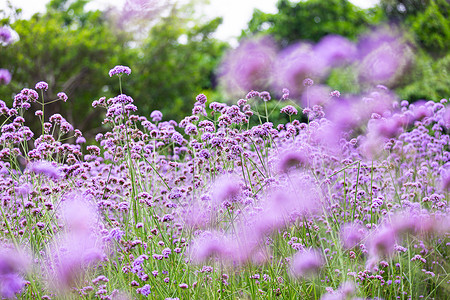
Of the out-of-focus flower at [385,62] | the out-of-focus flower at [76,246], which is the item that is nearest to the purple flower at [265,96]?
the out-of-focus flower at [76,246]

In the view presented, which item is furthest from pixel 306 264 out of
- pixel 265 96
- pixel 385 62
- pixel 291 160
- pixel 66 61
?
pixel 66 61

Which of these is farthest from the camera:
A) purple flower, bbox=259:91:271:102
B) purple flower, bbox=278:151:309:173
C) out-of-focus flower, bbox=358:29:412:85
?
out-of-focus flower, bbox=358:29:412:85

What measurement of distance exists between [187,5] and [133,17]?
2.41 metres

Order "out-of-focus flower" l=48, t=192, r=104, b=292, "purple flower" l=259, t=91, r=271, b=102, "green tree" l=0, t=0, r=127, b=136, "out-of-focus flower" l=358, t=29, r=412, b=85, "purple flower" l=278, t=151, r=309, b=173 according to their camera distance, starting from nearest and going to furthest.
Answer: "out-of-focus flower" l=48, t=192, r=104, b=292, "purple flower" l=278, t=151, r=309, b=173, "purple flower" l=259, t=91, r=271, b=102, "out-of-focus flower" l=358, t=29, r=412, b=85, "green tree" l=0, t=0, r=127, b=136

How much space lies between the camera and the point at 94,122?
14125 mm

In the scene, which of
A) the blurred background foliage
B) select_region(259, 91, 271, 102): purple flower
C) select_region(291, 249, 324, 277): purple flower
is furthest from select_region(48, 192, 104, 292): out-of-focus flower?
the blurred background foliage

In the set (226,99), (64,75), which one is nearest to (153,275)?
(226,99)

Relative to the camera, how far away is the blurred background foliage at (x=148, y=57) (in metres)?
11.1

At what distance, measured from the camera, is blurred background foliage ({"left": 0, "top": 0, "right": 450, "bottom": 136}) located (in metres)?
11.1

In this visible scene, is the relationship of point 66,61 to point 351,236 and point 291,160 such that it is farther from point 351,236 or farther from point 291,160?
point 351,236

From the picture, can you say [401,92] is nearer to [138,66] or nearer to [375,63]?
[375,63]

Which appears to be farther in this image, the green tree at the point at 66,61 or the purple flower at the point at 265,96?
the green tree at the point at 66,61

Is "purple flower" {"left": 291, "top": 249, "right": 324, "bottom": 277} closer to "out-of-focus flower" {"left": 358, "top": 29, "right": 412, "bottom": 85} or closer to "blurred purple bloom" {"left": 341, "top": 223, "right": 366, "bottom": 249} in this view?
"blurred purple bloom" {"left": 341, "top": 223, "right": 366, "bottom": 249}

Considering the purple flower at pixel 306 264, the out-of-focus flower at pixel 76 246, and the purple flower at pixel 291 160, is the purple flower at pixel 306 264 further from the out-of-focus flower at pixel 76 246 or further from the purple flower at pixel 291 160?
the out-of-focus flower at pixel 76 246
